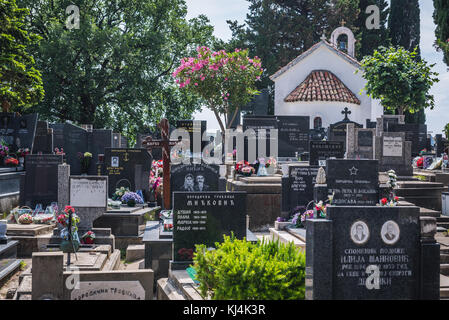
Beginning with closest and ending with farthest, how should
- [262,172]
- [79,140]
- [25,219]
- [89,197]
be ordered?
1. [89,197]
2. [25,219]
3. [262,172]
4. [79,140]

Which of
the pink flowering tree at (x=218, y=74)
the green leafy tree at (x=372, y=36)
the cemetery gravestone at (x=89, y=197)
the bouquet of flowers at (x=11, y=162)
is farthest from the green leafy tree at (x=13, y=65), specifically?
the green leafy tree at (x=372, y=36)

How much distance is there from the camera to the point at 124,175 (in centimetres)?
1123

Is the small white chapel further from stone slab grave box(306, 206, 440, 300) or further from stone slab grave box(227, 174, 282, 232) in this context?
stone slab grave box(306, 206, 440, 300)

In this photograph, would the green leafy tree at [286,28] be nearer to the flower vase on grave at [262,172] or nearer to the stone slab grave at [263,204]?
the flower vase on grave at [262,172]

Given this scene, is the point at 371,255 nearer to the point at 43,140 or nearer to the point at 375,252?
the point at 375,252

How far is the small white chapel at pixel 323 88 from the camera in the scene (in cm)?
2538

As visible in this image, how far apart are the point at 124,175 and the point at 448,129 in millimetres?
11653

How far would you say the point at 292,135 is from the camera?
17.0m

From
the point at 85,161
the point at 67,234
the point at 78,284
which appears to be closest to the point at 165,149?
the point at 67,234

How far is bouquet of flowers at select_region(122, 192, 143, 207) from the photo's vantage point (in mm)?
10031

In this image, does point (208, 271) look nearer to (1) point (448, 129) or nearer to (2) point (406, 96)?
(2) point (406, 96)

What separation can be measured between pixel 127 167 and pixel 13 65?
8878 mm

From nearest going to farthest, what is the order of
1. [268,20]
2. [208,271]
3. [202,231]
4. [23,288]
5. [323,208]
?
[208,271], [23,288], [202,231], [323,208], [268,20]

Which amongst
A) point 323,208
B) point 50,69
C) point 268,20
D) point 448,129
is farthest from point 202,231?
point 268,20
